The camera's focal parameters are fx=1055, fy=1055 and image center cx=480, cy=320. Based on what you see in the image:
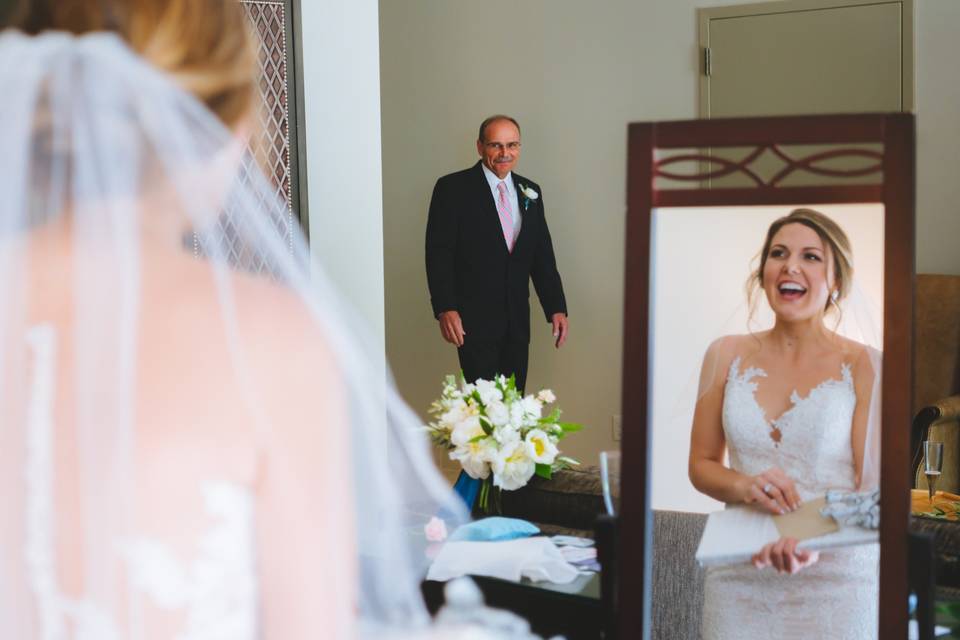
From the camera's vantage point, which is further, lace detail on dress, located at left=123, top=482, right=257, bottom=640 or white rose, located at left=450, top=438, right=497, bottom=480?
white rose, located at left=450, top=438, right=497, bottom=480

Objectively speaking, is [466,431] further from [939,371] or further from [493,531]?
[939,371]

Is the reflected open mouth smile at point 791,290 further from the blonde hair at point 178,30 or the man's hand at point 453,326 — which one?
the man's hand at point 453,326

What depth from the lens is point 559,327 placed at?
207 inches

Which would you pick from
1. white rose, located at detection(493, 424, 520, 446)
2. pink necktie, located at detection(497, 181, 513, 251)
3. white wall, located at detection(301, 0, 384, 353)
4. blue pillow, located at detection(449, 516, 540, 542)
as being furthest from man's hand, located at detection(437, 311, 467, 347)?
blue pillow, located at detection(449, 516, 540, 542)

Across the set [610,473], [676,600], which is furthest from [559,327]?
[610,473]

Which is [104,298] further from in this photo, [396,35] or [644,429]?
[396,35]

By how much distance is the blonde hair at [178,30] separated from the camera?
0.97 meters

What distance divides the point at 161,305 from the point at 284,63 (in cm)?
271

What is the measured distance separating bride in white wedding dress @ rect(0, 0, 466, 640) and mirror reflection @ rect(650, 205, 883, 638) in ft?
2.37

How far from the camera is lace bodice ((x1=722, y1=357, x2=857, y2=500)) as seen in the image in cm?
154

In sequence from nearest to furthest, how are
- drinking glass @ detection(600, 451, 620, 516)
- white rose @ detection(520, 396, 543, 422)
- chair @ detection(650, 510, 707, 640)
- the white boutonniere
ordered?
drinking glass @ detection(600, 451, 620, 516), chair @ detection(650, 510, 707, 640), white rose @ detection(520, 396, 543, 422), the white boutonniere

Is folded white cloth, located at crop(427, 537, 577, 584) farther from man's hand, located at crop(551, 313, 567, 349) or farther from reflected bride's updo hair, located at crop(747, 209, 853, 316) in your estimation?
man's hand, located at crop(551, 313, 567, 349)

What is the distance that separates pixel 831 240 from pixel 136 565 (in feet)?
3.47

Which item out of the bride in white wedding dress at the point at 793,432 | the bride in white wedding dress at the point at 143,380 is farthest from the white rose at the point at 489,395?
the bride in white wedding dress at the point at 143,380
